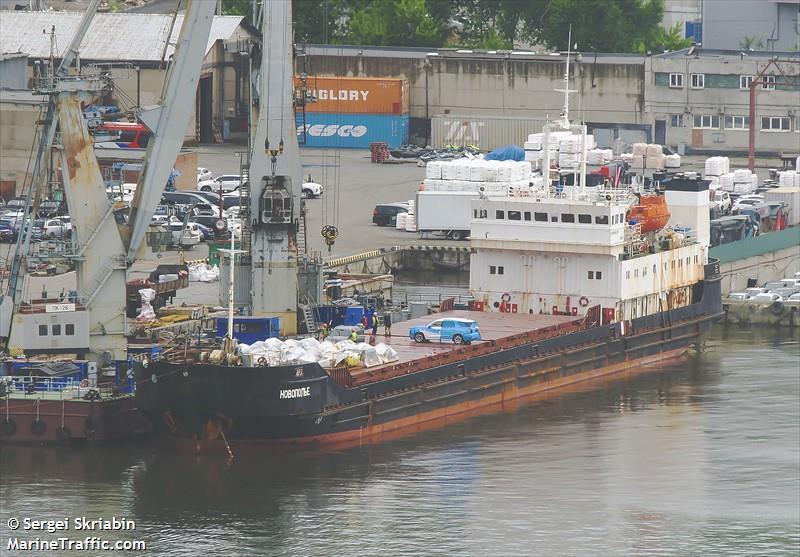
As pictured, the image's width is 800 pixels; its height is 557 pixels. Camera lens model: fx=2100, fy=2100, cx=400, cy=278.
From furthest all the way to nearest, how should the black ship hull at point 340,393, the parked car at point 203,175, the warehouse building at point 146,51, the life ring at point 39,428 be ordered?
the warehouse building at point 146,51 < the parked car at point 203,175 < the life ring at point 39,428 < the black ship hull at point 340,393

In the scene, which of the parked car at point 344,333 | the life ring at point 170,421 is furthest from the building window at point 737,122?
the life ring at point 170,421

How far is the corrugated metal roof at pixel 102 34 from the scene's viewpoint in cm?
9269

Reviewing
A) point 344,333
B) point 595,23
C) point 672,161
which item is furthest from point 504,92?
point 344,333

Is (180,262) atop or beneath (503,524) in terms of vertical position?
atop

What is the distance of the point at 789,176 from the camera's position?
281ft

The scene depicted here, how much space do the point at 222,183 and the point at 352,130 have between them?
58.6 feet

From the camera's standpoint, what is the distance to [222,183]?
84.1 m

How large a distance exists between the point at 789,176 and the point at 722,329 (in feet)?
62.1

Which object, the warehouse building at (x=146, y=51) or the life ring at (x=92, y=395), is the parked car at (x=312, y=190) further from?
the life ring at (x=92, y=395)

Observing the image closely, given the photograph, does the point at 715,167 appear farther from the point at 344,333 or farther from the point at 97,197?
the point at 97,197

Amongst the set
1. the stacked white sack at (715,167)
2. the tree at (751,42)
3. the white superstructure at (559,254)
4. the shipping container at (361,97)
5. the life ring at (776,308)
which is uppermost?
the tree at (751,42)

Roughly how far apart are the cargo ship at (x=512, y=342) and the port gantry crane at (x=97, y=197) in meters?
2.21

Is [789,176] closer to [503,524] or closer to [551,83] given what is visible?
[551,83]

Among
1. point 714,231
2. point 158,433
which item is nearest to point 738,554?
point 158,433
